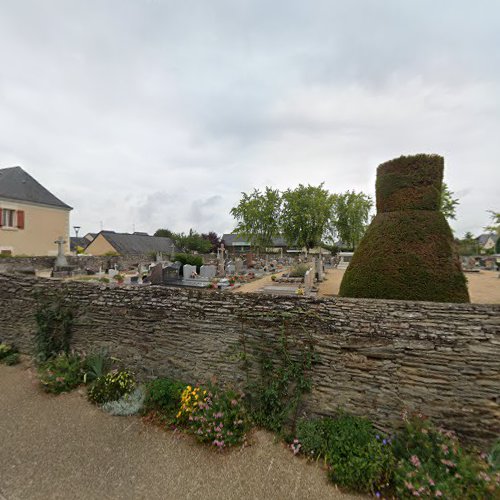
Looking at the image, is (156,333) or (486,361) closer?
(486,361)

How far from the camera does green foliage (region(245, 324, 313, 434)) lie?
3.72 meters

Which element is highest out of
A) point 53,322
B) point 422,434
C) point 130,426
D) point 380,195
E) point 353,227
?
point 353,227

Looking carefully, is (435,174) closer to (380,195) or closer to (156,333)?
(380,195)

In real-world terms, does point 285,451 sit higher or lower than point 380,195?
lower

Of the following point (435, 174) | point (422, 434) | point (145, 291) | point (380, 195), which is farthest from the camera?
point (380, 195)

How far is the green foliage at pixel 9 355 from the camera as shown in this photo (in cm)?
595

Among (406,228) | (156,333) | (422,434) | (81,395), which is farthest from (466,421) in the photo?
(81,395)

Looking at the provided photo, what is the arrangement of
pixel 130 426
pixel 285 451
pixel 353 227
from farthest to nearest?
1. pixel 353 227
2. pixel 130 426
3. pixel 285 451

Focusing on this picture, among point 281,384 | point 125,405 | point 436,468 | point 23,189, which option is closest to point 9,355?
point 125,405

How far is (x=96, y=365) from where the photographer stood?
198 inches

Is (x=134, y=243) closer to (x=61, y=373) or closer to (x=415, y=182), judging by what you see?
(x=61, y=373)

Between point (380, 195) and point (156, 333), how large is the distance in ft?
20.3

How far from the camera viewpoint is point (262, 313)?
13.4 ft

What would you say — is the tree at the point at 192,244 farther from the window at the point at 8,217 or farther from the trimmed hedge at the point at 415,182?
the trimmed hedge at the point at 415,182
